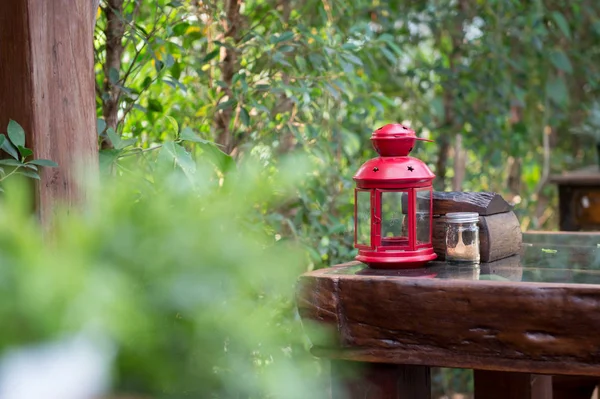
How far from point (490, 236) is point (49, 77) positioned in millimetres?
807

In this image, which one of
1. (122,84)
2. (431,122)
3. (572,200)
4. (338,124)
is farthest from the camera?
(431,122)

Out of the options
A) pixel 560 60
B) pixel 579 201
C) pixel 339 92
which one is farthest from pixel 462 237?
pixel 560 60

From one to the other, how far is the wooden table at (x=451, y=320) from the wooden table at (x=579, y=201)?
7.16ft

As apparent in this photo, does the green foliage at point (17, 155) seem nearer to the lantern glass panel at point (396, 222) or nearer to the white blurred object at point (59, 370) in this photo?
the lantern glass panel at point (396, 222)

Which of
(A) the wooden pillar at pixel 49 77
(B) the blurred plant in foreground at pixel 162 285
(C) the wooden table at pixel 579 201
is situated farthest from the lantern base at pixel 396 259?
(C) the wooden table at pixel 579 201

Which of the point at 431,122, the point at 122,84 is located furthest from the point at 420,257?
the point at 431,122

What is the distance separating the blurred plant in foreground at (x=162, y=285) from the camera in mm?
293

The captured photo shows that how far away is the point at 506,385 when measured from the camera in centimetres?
178

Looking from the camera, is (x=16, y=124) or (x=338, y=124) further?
(x=338, y=124)

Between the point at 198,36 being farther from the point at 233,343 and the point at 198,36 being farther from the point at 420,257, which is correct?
the point at 233,343

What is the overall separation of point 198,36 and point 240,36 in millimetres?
156

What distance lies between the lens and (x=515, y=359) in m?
1.20

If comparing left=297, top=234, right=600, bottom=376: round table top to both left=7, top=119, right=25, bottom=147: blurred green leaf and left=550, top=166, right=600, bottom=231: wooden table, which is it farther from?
left=550, top=166, right=600, bottom=231: wooden table

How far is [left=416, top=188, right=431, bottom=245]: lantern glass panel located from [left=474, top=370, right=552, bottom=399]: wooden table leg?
1.57 feet
